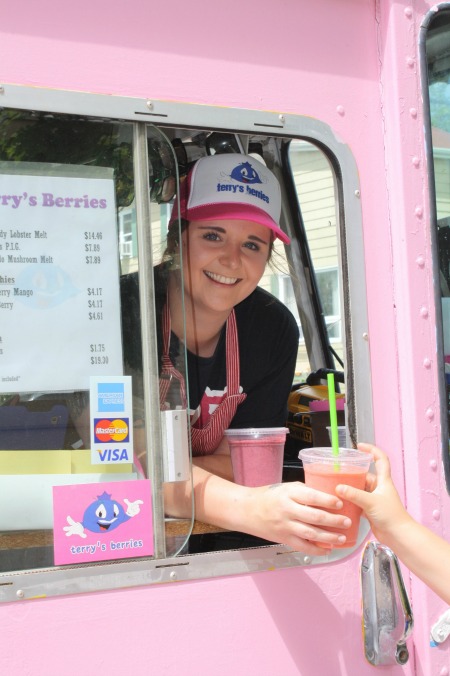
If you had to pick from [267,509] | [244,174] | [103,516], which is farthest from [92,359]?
[244,174]

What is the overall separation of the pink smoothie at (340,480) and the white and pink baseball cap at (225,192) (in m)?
0.84

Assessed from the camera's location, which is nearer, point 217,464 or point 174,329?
point 174,329

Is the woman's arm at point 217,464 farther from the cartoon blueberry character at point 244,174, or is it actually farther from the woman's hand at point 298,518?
the cartoon blueberry character at point 244,174

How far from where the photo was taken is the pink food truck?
57.4 inches

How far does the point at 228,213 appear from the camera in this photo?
209 cm

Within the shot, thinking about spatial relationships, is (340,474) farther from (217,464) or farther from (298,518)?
(217,464)

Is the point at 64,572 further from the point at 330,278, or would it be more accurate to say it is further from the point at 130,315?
the point at 330,278

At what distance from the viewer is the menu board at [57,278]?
145 cm

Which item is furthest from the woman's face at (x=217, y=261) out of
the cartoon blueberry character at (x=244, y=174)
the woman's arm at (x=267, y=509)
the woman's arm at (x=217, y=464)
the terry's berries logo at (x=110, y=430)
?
the terry's berries logo at (x=110, y=430)

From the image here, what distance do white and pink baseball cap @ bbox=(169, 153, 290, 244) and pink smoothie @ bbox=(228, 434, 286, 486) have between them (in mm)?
606

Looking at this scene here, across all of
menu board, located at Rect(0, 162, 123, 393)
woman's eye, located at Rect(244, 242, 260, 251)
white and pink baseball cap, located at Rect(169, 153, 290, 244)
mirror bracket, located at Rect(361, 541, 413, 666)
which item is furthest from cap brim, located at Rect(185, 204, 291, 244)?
mirror bracket, located at Rect(361, 541, 413, 666)

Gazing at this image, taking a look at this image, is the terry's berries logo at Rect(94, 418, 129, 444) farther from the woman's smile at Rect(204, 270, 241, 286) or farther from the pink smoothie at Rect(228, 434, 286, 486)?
the woman's smile at Rect(204, 270, 241, 286)

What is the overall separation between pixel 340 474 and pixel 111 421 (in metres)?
0.45

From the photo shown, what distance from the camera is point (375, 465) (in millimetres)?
1604
